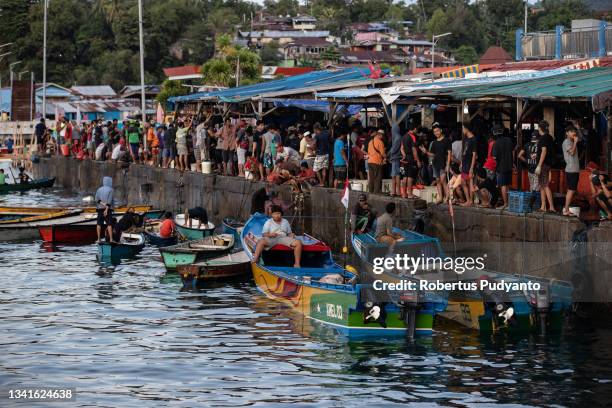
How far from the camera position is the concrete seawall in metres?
21.9

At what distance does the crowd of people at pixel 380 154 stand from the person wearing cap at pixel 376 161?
0.03m

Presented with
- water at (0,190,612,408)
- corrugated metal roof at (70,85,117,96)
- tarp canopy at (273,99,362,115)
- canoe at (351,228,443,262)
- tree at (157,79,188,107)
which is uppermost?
corrugated metal roof at (70,85,117,96)

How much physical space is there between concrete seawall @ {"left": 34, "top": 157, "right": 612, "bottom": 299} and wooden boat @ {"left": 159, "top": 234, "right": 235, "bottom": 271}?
3.64m

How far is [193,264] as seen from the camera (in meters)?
27.0

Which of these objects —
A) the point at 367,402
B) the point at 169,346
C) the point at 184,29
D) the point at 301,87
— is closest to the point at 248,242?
the point at 169,346

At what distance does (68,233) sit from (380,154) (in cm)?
1157

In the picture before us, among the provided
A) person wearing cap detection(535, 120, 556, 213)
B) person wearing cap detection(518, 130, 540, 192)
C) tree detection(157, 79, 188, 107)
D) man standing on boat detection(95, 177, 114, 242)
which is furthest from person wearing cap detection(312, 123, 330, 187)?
tree detection(157, 79, 188, 107)

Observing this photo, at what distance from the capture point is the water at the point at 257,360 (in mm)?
17438

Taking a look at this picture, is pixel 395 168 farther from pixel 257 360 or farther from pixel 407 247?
pixel 257 360

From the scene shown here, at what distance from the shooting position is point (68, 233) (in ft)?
117

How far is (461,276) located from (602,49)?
2161 centimetres

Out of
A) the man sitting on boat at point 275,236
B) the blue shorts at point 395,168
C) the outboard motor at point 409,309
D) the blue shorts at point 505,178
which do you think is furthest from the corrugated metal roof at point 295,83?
the outboard motor at point 409,309

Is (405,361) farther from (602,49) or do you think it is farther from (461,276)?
(602,49)

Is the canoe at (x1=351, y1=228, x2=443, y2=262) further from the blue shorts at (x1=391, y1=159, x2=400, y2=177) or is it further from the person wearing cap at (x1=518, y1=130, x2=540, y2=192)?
the blue shorts at (x1=391, y1=159, x2=400, y2=177)
